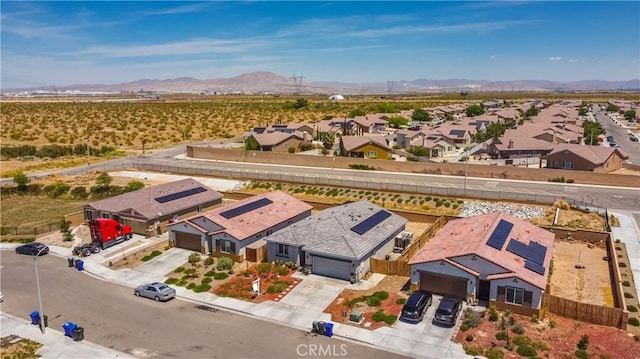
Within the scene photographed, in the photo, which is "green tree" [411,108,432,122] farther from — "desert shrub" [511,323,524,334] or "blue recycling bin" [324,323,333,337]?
"blue recycling bin" [324,323,333,337]

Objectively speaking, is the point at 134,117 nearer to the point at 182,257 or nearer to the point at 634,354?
the point at 182,257

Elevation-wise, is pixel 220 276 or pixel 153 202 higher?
pixel 153 202

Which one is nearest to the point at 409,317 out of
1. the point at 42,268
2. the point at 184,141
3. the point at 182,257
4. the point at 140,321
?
the point at 140,321

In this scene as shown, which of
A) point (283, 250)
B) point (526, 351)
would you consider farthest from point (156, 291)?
point (526, 351)

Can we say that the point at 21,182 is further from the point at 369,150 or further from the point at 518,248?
the point at 518,248

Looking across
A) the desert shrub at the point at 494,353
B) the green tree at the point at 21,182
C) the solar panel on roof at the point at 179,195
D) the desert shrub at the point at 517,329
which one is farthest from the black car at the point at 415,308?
the green tree at the point at 21,182

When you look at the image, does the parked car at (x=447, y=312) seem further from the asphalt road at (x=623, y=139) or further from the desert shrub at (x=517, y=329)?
the asphalt road at (x=623, y=139)
